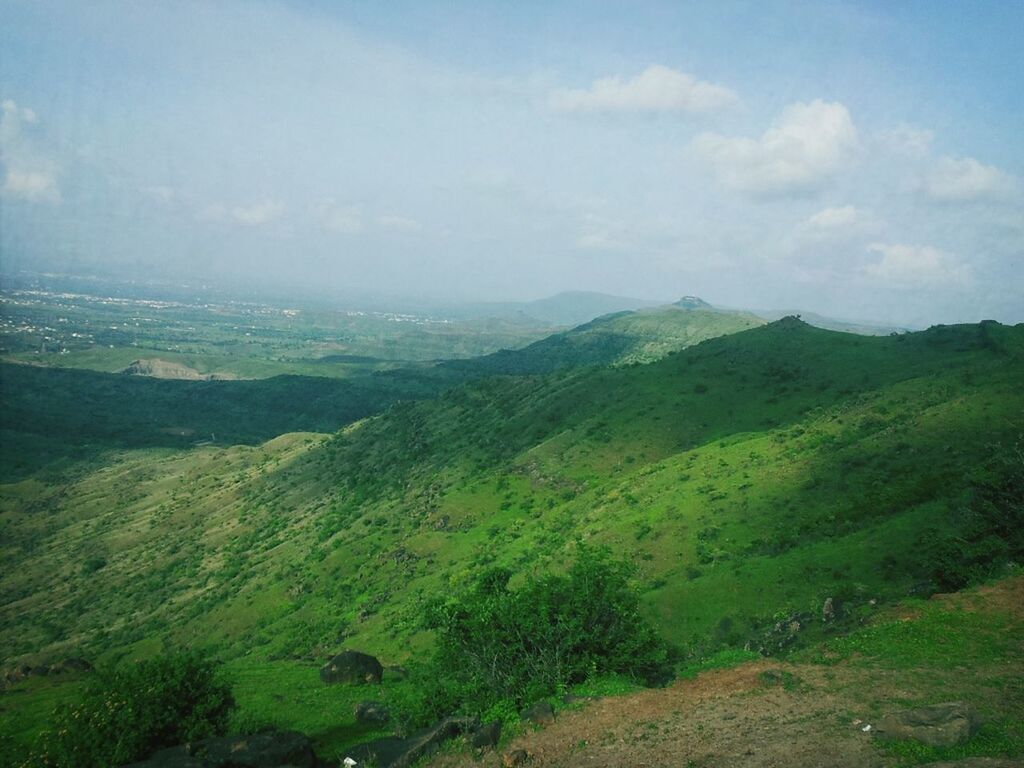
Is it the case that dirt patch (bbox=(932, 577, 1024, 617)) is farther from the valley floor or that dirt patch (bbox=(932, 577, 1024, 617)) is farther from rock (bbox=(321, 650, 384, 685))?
rock (bbox=(321, 650, 384, 685))

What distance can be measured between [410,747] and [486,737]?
2.99 m

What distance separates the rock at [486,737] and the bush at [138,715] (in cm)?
1065

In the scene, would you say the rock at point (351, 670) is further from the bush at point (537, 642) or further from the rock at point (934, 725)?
the rock at point (934, 725)

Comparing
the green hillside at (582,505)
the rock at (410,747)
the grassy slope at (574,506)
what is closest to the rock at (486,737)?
the rock at (410,747)

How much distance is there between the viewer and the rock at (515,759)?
17.6 m

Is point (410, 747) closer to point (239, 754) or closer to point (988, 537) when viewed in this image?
point (239, 754)

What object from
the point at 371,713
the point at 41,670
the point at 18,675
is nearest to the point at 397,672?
the point at 371,713

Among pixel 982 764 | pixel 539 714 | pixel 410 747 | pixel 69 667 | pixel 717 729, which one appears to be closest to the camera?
pixel 982 764

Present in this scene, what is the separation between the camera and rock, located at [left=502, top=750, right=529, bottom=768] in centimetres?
1764

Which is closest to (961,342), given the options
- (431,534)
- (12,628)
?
(431,534)

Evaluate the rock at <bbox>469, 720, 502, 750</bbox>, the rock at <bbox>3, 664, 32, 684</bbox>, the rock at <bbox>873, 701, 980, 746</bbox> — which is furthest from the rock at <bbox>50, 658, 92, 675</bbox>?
the rock at <bbox>873, 701, 980, 746</bbox>

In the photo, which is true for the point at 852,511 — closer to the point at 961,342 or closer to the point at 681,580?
the point at 681,580

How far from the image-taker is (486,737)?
19250mm

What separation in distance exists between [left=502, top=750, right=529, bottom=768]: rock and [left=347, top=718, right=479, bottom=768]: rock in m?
2.97
